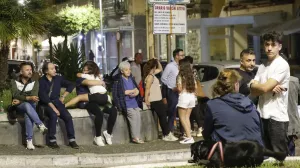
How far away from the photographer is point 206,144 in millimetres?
6902

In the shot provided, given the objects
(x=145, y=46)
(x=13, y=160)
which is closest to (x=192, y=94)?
(x=13, y=160)

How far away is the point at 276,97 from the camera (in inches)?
284

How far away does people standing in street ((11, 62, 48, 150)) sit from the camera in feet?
36.4

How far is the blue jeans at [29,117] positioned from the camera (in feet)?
36.3

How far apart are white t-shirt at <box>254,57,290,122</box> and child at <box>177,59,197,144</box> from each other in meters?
4.71

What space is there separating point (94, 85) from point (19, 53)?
5365 centimetres

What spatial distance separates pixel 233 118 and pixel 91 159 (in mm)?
4142

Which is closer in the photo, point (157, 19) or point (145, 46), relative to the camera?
point (157, 19)

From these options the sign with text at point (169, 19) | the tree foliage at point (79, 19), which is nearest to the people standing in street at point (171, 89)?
the sign with text at point (169, 19)

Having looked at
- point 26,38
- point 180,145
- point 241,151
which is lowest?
point 180,145

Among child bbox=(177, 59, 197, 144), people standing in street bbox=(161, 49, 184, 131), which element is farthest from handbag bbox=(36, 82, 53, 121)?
people standing in street bbox=(161, 49, 184, 131)

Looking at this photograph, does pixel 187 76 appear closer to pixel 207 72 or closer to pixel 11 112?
pixel 11 112

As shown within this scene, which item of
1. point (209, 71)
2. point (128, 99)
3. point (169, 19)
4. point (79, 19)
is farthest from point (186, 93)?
point (79, 19)

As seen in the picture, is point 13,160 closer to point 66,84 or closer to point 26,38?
point 66,84
